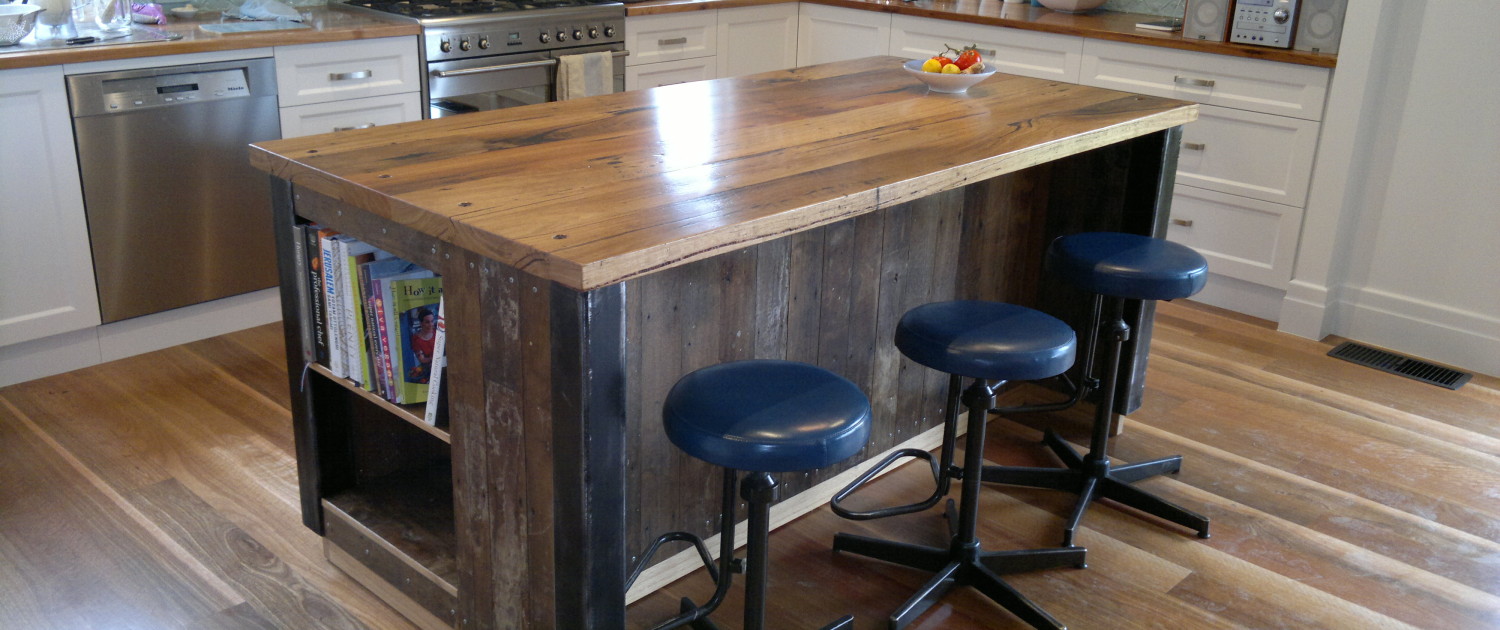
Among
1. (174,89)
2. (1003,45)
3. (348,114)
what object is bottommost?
(348,114)

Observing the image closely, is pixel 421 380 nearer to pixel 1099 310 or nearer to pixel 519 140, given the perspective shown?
pixel 519 140

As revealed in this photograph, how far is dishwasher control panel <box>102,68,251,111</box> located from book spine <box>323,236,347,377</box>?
Result: 153 cm

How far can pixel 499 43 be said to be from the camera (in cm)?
396

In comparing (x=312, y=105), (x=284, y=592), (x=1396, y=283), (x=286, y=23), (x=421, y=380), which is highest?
(x=286, y=23)

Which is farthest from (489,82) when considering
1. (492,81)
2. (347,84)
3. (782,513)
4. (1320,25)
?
(1320,25)

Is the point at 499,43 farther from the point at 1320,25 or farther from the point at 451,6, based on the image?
the point at 1320,25

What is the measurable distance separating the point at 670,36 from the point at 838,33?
87 centimetres

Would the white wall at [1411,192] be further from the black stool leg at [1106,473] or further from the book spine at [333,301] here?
the book spine at [333,301]

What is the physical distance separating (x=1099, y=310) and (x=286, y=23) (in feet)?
8.61

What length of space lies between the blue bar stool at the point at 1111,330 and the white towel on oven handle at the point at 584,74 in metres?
2.07

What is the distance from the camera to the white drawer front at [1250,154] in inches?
148

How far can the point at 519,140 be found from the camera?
2143 mm

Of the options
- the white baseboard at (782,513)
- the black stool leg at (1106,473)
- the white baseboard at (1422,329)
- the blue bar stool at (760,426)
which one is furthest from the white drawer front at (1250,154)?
the blue bar stool at (760,426)

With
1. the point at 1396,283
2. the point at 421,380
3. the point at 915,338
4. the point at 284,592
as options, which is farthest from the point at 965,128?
the point at 1396,283
